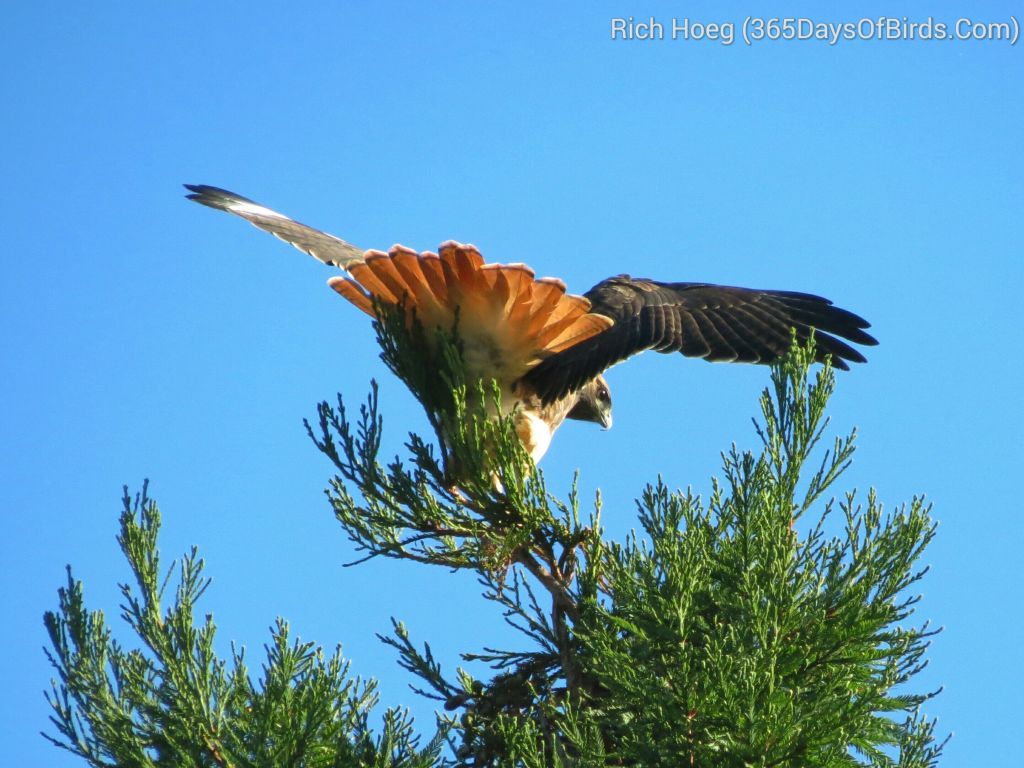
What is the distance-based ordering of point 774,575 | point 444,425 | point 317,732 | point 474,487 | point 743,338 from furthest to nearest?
point 743,338 < point 444,425 < point 474,487 < point 317,732 < point 774,575

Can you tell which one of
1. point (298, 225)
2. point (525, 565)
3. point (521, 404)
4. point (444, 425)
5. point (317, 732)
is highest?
point (298, 225)

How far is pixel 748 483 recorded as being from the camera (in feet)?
9.12

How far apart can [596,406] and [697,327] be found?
5.07ft

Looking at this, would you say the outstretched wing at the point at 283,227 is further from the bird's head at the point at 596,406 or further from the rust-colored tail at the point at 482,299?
the bird's head at the point at 596,406

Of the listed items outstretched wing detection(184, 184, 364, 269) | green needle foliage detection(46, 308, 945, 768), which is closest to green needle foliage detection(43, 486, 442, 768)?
green needle foliage detection(46, 308, 945, 768)

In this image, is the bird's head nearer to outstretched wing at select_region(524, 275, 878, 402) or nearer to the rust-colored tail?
outstretched wing at select_region(524, 275, 878, 402)

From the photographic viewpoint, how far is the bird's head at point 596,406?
5215 millimetres

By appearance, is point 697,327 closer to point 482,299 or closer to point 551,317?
point 551,317

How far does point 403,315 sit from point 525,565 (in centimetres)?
88

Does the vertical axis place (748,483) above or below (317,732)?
above

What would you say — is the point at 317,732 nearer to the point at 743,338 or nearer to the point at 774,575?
the point at 774,575

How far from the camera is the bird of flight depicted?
3.58m

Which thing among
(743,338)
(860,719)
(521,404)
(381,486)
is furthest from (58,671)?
(743,338)

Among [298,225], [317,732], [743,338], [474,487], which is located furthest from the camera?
[298,225]
